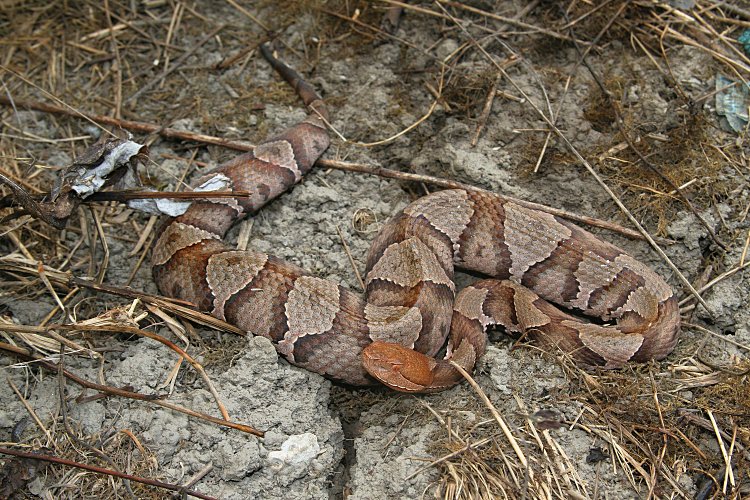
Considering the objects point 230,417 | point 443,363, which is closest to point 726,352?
point 443,363

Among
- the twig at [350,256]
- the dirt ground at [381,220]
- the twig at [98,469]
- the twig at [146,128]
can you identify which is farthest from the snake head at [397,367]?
the twig at [146,128]

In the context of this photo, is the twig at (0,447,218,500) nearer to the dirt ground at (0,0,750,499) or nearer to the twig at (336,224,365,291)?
the dirt ground at (0,0,750,499)

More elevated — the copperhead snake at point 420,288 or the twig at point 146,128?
the twig at point 146,128

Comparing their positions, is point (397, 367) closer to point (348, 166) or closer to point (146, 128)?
point (348, 166)

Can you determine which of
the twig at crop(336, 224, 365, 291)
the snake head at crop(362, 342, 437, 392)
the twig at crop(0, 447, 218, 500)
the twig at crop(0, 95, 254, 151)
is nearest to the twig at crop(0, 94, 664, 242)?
the twig at crop(0, 95, 254, 151)

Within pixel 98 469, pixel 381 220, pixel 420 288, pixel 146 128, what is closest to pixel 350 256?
pixel 381 220

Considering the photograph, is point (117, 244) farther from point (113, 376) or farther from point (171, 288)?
point (113, 376)

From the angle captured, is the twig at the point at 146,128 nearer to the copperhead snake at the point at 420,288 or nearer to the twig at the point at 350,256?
the copperhead snake at the point at 420,288

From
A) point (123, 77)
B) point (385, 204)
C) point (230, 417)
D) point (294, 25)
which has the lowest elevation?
point (230, 417)
